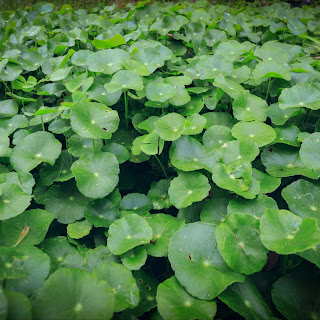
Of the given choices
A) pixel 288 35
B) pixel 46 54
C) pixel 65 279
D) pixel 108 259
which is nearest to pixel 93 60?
pixel 46 54

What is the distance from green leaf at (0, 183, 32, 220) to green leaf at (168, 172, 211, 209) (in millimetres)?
609

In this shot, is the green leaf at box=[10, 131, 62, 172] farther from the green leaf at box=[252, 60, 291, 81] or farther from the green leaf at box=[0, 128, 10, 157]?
the green leaf at box=[252, 60, 291, 81]

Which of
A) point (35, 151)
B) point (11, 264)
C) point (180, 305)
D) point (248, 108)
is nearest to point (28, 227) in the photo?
point (11, 264)

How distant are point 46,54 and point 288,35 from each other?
7.34 feet

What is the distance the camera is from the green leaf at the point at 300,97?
5.12 feet

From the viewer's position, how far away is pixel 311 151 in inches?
53.4

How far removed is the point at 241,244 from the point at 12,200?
3.03 feet

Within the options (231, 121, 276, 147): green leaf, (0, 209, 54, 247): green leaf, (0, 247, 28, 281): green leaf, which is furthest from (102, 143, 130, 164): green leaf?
(0, 247, 28, 281): green leaf

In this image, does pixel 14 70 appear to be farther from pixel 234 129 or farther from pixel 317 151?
pixel 317 151

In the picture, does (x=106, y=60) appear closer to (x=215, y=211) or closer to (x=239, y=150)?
(x=239, y=150)

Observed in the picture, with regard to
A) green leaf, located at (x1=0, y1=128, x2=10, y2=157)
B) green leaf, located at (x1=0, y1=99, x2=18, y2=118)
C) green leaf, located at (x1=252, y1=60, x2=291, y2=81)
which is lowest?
green leaf, located at (x1=0, y1=99, x2=18, y2=118)

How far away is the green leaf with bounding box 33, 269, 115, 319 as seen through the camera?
0.89 metres

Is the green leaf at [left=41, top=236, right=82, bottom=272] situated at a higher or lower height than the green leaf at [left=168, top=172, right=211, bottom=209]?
lower

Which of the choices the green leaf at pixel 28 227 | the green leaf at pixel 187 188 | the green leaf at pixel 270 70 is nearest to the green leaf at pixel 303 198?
the green leaf at pixel 187 188
